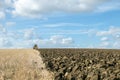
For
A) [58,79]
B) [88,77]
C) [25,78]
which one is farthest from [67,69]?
[88,77]

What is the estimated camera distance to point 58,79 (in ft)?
52.0

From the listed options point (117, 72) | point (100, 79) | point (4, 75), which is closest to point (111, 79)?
point (100, 79)

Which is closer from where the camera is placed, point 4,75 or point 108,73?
point 108,73

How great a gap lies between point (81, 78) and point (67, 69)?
12.2 ft

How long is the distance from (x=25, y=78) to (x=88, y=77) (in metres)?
6.61

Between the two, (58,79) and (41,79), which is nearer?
(58,79)

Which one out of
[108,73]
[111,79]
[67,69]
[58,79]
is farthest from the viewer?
[67,69]

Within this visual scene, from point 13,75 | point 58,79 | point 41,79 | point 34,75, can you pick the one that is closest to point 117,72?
point 58,79

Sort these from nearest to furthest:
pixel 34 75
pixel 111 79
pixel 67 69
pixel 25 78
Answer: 1. pixel 111 79
2. pixel 67 69
3. pixel 25 78
4. pixel 34 75

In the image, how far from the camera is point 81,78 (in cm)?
1339

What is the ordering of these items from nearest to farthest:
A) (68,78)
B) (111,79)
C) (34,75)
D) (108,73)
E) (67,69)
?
(111,79) < (108,73) < (68,78) < (67,69) < (34,75)

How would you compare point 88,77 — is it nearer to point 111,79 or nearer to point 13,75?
point 111,79

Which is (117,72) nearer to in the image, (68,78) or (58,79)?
(68,78)

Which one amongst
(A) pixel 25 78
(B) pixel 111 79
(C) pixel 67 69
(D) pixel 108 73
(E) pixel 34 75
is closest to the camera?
(B) pixel 111 79
